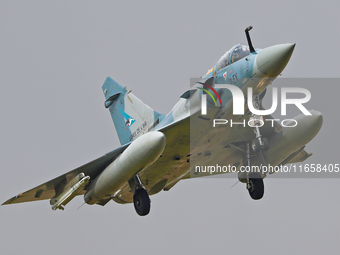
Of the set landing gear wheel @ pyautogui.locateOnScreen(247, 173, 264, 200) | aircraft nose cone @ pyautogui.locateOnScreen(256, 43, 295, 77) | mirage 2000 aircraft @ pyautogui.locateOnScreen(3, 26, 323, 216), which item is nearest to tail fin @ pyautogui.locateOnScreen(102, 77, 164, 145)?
mirage 2000 aircraft @ pyautogui.locateOnScreen(3, 26, 323, 216)

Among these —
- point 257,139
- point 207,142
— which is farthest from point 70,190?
point 257,139

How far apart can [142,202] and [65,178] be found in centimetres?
230

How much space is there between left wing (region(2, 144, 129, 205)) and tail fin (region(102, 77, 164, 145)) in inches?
79.0

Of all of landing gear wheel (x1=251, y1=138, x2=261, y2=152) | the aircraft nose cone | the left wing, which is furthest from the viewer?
the left wing

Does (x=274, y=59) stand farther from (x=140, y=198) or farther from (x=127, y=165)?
(x=140, y=198)

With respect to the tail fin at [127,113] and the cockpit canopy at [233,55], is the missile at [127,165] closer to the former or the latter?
the cockpit canopy at [233,55]

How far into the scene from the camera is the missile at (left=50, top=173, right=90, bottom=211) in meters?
13.8

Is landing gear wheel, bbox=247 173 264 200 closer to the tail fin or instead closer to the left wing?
the tail fin

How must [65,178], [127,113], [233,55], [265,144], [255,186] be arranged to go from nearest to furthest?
[233,55] → [265,144] → [65,178] → [255,186] → [127,113]

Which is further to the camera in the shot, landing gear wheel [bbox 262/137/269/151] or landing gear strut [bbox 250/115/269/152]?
landing gear wheel [bbox 262/137/269/151]

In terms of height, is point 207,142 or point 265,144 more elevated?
point 207,142

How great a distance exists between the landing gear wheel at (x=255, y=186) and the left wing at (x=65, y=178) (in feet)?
12.7

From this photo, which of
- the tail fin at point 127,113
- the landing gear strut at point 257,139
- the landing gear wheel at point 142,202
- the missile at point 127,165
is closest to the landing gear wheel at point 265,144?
the landing gear strut at point 257,139

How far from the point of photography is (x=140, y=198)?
14047 millimetres
